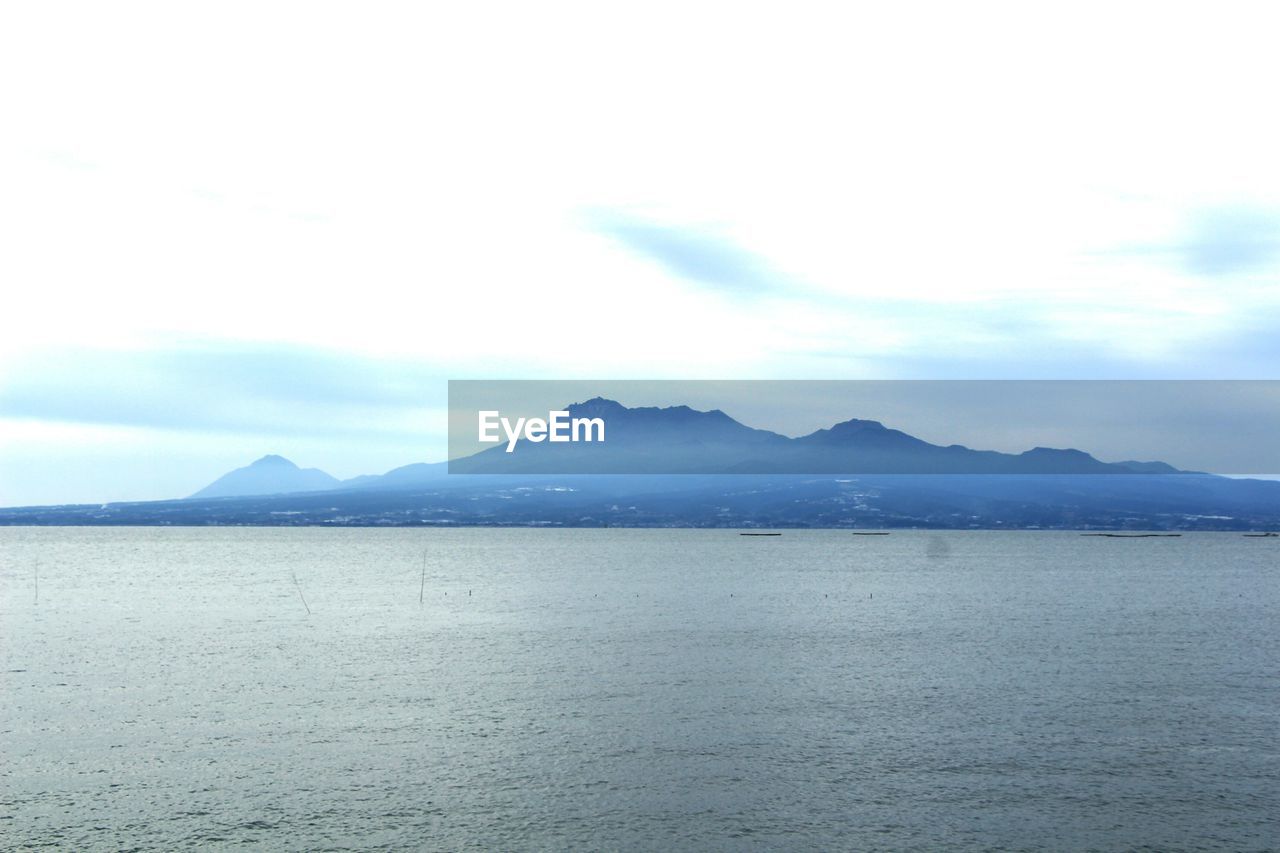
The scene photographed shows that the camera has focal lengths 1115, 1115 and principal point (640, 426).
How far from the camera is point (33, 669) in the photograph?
7338cm

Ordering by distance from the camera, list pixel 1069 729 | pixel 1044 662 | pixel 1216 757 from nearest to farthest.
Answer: pixel 1216 757, pixel 1069 729, pixel 1044 662

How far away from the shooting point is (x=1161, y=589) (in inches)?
7092

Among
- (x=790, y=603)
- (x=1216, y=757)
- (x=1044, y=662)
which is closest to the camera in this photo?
(x=1216, y=757)

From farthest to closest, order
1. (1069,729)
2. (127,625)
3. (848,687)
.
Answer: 1. (127,625)
2. (848,687)
3. (1069,729)

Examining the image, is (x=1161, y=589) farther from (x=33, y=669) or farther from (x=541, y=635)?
(x=33, y=669)

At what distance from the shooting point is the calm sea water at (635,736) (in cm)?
3706

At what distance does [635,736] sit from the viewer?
168 ft

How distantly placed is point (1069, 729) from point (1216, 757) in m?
7.58

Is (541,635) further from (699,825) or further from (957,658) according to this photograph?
(699,825)

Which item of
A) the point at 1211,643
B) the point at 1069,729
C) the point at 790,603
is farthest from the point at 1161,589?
the point at 1069,729

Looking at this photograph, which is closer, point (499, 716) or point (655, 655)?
point (499, 716)

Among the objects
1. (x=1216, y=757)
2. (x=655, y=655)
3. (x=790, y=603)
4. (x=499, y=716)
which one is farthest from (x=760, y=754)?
(x=790, y=603)

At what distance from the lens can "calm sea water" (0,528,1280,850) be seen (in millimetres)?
37062

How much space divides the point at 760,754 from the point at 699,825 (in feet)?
34.8
